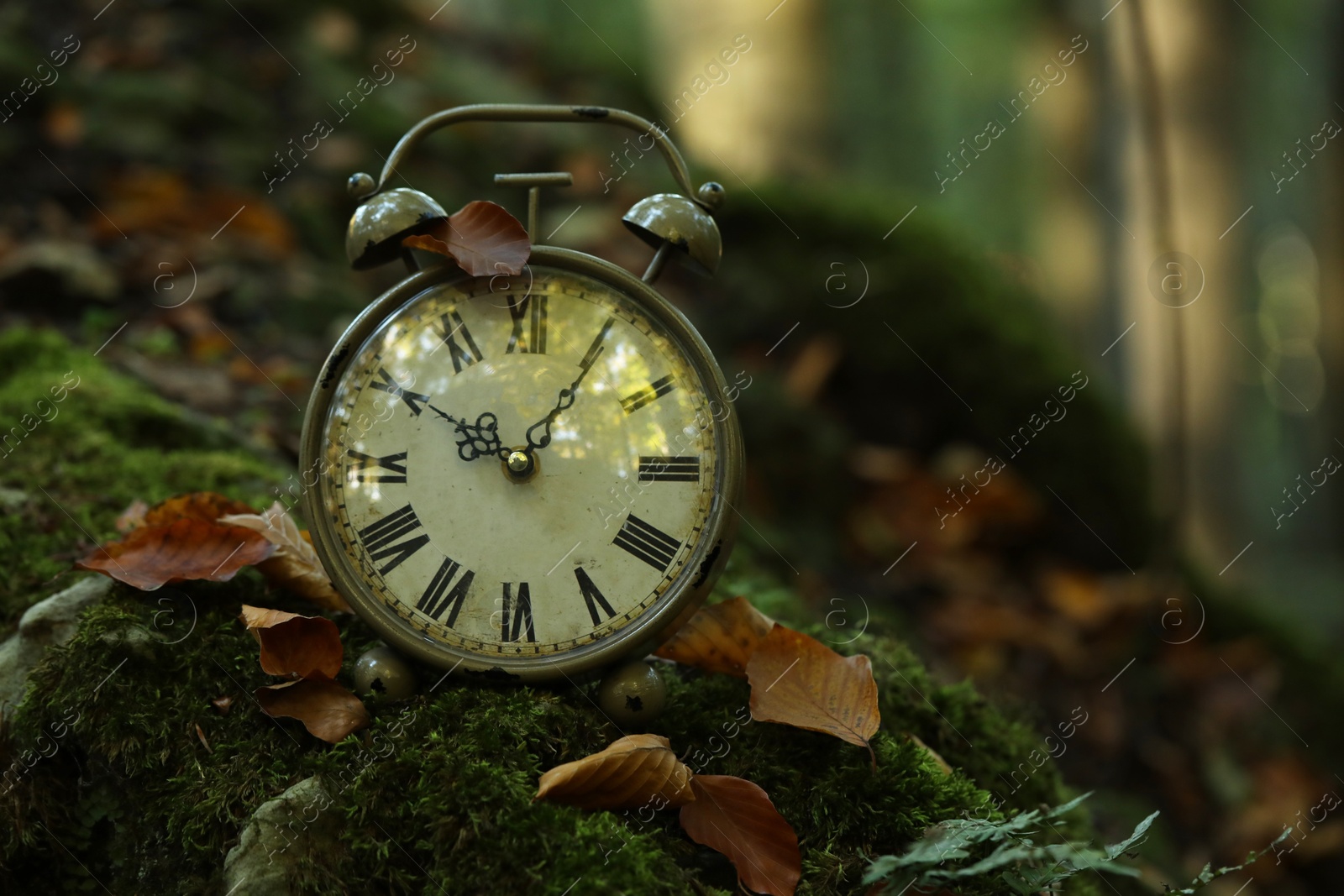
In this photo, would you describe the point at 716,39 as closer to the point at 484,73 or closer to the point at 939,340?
the point at 484,73

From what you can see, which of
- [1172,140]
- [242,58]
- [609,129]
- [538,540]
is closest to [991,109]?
[1172,140]

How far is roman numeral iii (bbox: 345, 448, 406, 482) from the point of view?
6.44ft

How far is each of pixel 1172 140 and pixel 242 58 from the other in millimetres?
5761

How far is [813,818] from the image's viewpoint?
1804mm

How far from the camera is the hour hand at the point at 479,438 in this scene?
1.96m

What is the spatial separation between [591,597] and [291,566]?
0.69m

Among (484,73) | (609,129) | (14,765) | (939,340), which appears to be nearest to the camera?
(14,765)

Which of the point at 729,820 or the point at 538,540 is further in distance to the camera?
the point at 538,540

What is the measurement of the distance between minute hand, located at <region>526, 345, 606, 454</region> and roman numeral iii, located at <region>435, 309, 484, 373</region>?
0.18 metres

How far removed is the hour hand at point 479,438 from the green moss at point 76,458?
919 mm

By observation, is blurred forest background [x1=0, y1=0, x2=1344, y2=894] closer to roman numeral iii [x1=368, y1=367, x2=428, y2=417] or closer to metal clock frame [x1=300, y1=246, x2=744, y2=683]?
metal clock frame [x1=300, y1=246, x2=744, y2=683]

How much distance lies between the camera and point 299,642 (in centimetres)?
193

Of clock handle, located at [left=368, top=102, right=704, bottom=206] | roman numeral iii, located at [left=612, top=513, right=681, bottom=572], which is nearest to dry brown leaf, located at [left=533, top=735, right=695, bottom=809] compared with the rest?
roman numeral iii, located at [left=612, top=513, right=681, bottom=572]

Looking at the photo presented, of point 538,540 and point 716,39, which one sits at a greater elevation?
point 716,39
